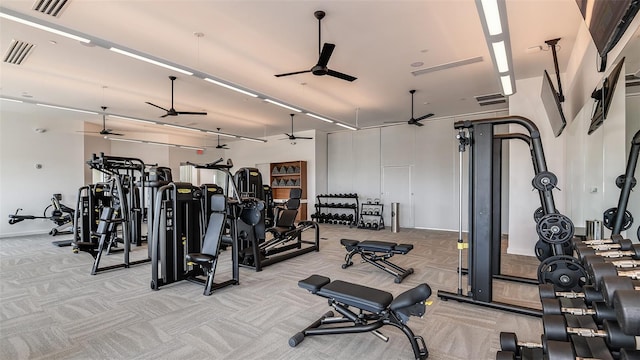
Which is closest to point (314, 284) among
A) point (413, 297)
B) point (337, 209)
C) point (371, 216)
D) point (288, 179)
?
point (413, 297)

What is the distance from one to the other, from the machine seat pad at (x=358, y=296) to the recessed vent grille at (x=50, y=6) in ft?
13.1

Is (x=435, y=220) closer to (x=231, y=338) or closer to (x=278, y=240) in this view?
(x=278, y=240)

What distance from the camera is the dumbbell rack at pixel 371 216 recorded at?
9353 millimetres

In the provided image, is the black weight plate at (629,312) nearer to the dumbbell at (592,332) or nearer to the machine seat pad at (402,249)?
the dumbbell at (592,332)

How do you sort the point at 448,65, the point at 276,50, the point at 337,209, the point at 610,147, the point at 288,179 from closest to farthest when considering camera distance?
the point at 610,147, the point at 276,50, the point at 448,65, the point at 337,209, the point at 288,179

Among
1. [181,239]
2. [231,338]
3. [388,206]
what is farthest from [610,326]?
[388,206]

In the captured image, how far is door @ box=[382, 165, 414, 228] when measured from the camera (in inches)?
370

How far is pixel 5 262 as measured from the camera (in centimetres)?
529

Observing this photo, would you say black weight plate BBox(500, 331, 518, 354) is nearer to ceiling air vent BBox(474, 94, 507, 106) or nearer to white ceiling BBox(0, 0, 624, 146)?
white ceiling BBox(0, 0, 624, 146)

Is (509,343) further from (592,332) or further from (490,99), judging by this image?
(490,99)

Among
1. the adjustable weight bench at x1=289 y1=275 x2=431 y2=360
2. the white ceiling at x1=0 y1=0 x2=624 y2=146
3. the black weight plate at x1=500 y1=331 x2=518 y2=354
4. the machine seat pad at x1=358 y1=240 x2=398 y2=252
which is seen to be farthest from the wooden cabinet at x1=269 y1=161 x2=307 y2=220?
the black weight plate at x1=500 y1=331 x2=518 y2=354

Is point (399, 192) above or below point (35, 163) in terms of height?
below

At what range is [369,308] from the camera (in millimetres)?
2400

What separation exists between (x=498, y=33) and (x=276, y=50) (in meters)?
2.84
